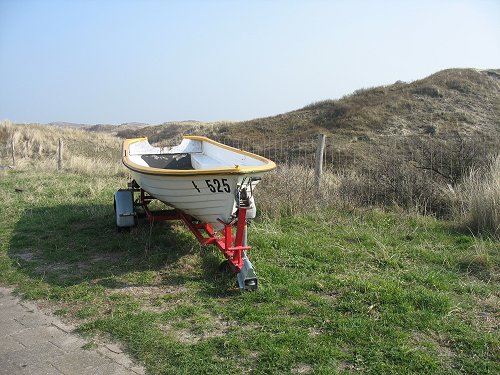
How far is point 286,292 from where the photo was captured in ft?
15.3

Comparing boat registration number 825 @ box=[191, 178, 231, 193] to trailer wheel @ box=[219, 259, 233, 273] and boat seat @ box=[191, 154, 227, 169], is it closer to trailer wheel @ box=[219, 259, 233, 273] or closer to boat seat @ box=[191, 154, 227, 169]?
trailer wheel @ box=[219, 259, 233, 273]

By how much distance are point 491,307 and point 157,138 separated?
46080 mm

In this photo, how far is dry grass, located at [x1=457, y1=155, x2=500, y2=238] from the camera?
22.2 ft

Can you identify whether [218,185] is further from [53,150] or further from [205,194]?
[53,150]

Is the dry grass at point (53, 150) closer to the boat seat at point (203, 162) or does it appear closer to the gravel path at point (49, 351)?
the boat seat at point (203, 162)

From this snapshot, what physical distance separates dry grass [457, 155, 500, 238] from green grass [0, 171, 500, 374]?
0.37 meters

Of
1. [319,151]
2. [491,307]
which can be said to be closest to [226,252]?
[491,307]

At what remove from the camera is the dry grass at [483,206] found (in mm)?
6766

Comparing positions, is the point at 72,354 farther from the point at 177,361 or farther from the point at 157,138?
the point at 157,138

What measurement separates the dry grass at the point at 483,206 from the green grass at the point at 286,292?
368 mm

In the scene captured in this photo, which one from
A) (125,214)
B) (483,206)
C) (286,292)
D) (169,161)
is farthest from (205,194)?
(483,206)

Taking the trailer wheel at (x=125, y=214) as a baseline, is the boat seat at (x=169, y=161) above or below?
above

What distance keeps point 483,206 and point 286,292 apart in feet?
13.1

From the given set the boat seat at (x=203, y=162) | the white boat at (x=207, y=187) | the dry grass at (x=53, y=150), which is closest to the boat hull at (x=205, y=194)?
the white boat at (x=207, y=187)
